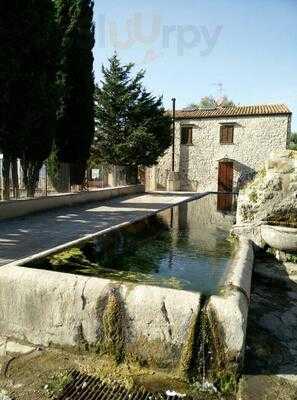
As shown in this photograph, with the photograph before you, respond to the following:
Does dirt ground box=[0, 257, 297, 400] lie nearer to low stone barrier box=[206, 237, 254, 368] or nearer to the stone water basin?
low stone barrier box=[206, 237, 254, 368]

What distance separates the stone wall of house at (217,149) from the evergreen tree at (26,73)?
1565cm

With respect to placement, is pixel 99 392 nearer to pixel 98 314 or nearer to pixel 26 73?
pixel 98 314

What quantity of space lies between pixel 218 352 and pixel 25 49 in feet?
33.2

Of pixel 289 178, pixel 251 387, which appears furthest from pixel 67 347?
pixel 289 178

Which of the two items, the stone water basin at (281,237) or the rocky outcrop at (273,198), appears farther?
the rocky outcrop at (273,198)

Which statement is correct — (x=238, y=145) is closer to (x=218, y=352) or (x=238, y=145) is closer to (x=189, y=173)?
(x=189, y=173)

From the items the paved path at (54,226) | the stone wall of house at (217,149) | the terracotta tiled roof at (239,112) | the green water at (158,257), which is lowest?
the paved path at (54,226)

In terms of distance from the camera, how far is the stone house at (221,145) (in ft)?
81.9

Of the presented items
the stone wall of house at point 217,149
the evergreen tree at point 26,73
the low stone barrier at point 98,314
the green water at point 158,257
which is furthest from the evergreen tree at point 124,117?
the low stone barrier at point 98,314

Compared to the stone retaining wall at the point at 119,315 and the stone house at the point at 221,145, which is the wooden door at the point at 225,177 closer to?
the stone house at the point at 221,145

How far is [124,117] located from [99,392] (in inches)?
771

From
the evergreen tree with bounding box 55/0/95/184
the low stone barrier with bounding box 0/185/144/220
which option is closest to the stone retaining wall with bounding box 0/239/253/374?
the low stone barrier with bounding box 0/185/144/220

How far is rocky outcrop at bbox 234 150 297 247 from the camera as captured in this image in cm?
674

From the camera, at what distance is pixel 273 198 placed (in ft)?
22.6
